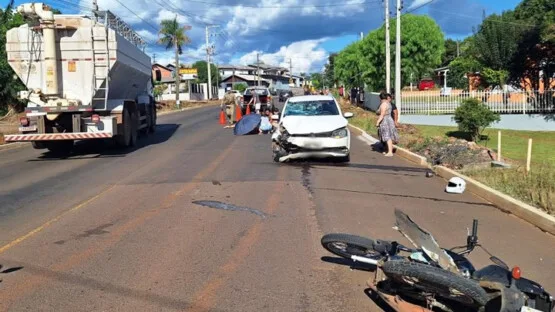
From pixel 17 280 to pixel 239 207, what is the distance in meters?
3.65

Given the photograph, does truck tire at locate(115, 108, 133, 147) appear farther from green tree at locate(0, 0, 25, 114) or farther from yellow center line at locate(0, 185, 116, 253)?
green tree at locate(0, 0, 25, 114)

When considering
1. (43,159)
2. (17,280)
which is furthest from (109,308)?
(43,159)

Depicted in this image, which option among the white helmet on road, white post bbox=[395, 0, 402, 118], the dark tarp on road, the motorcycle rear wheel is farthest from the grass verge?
the dark tarp on road

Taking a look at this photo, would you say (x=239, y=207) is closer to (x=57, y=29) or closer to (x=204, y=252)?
(x=204, y=252)

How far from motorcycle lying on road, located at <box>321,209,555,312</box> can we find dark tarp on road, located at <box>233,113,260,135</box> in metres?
17.5

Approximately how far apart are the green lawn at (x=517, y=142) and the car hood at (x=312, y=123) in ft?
18.0

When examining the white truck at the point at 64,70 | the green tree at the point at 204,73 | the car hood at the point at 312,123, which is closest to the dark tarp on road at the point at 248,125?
the white truck at the point at 64,70

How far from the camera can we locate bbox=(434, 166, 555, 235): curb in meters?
7.14

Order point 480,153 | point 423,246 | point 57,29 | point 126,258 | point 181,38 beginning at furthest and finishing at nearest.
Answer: point 181,38 → point 57,29 → point 480,153 → point 126,258 → point 423,246

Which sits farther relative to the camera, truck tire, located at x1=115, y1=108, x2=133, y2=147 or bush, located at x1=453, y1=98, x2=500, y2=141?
bush, located at x1=453, y1=98, x2=500, y2=141

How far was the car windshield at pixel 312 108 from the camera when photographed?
14.2 metres

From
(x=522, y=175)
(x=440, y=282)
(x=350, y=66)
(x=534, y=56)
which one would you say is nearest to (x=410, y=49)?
(x=534, y=56)

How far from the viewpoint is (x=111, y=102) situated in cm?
1628

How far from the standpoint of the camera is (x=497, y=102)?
90.2 feet
